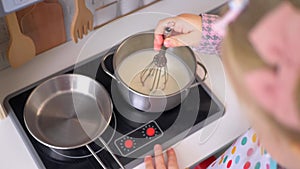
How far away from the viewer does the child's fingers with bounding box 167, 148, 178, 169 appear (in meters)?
0.79

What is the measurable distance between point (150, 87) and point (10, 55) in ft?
0.95

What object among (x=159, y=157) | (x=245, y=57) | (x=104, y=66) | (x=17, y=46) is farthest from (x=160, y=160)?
(x=245, y=57)

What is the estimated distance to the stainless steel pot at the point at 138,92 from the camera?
81 centimetres

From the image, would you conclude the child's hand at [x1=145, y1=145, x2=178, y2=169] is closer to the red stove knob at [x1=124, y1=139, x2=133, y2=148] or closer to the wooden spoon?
the red stove knob at [x1=124, y1=139, x2=133, y2=148]

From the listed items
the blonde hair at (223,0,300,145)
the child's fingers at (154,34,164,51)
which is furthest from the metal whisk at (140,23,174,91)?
the blonde hair at (223,0,300,145)

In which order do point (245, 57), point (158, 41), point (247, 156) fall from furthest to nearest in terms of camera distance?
point (158, 41) → point (247, 156) → point (245, 57)

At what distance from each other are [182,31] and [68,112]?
0.28 m

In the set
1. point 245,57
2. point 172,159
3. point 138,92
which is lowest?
point 172,159

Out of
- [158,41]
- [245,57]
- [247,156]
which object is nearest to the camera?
[245,57]

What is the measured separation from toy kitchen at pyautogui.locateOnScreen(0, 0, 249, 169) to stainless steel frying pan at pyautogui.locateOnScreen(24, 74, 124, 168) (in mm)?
16

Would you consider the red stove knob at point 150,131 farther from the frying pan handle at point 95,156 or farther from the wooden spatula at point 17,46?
the wooden spatula at point 17,46

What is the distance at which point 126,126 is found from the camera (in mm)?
839

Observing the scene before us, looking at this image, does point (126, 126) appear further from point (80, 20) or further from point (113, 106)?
point (80, 20)

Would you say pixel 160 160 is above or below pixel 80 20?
below
